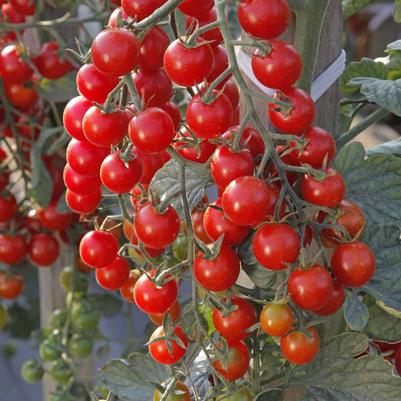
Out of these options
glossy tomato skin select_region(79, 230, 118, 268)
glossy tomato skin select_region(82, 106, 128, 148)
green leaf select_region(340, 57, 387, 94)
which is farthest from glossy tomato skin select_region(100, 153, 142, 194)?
green leaf select_region(340, 57, 387, 94)

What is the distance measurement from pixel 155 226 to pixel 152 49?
0.14 m

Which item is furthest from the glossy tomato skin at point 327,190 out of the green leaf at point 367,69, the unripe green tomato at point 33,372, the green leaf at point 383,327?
the unripe green tomato at point 33,372

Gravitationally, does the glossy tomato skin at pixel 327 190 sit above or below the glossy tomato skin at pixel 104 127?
below

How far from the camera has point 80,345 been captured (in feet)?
4.61

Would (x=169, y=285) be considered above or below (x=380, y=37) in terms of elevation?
above

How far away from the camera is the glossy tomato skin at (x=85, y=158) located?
673 millimetres

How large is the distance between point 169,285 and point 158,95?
0.52ft

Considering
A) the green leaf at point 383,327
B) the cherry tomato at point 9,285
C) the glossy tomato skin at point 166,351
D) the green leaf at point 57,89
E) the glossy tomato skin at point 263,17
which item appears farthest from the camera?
the cherry tomato at point 9,285

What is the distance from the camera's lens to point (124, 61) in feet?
1.92

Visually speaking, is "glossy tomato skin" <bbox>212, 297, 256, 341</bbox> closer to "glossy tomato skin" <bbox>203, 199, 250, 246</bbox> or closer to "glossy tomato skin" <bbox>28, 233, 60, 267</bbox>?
"glossy tomato skin" <bbox>203, 199, 250, 246</bbox>

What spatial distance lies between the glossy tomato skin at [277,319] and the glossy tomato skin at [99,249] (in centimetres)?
18

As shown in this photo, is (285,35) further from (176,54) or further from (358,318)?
(358,318)

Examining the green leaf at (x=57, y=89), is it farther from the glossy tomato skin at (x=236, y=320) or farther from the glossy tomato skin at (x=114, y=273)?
the glossy tomato skin at (x=236, y=320)

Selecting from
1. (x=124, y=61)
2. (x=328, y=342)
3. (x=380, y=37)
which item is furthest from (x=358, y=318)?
(x=380, y=37)
